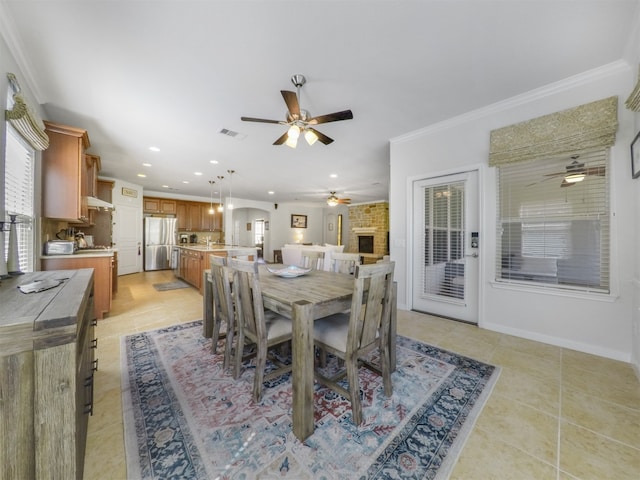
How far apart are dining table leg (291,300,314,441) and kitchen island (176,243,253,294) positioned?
3559 millimetres

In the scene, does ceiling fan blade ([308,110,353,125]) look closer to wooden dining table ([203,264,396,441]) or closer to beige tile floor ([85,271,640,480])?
wooden dining table ([203,264,396,441])

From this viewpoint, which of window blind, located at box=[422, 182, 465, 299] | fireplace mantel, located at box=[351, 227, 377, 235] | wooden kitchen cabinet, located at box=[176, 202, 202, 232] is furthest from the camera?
fireplace mantel, located at box=[351, 227, 377, 235]

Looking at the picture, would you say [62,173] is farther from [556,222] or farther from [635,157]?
[635,157]

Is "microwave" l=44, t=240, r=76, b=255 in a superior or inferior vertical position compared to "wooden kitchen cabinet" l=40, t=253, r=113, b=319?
superior

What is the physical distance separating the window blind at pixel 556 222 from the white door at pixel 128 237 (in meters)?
7.96

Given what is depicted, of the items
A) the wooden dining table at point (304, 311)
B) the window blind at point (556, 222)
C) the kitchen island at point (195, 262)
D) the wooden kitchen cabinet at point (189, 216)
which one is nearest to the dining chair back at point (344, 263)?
the wooden dining table at point (304, 311)

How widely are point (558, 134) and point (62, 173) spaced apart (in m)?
5.36

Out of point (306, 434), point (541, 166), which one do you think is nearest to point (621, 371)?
point (541, 166)

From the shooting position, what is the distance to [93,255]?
10.6ft

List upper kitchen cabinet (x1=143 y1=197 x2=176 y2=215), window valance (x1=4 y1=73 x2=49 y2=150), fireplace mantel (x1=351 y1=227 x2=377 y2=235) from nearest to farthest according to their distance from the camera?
window valance (x1=4 y1=73 x2=49 y2=150)
upper kitchen cabinet (x1=143 y1=197 x2=176 y2=215)
fireplace mantel (x1=351 y1=227 x2=377 y2=235)

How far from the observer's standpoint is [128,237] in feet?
21.4

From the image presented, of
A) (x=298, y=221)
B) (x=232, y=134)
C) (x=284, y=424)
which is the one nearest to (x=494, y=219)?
(x=284, y=424)

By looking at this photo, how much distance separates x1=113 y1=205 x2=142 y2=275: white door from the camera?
20.6 feet

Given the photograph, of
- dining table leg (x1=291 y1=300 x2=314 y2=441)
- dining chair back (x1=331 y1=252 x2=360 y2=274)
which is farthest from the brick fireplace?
dining table leg (x1=291 y1=300 x2=314 y2=441)
